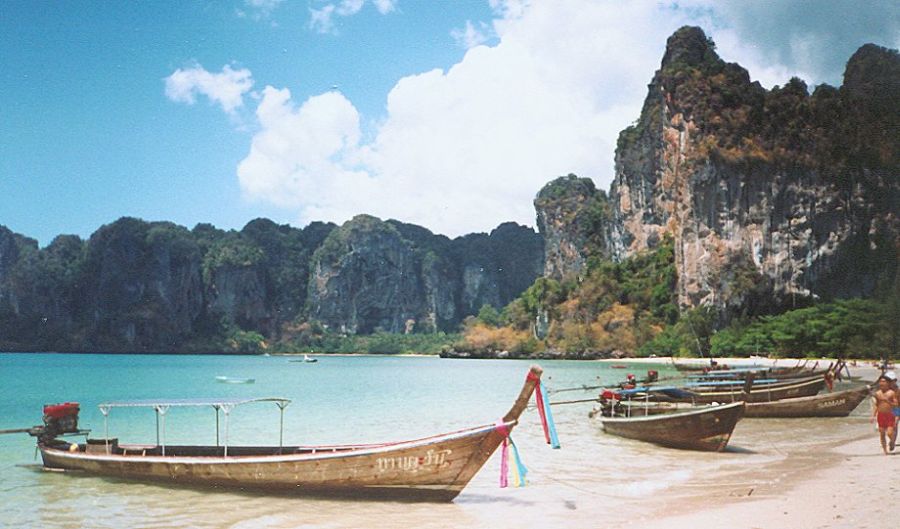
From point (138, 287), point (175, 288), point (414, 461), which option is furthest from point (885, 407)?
point (175, 288)

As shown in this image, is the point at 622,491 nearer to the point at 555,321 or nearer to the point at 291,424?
the point at 291,424

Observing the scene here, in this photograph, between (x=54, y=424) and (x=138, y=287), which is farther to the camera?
(x=138, y=287)

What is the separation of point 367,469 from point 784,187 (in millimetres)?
70191

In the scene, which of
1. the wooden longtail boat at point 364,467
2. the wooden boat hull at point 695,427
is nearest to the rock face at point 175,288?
the wooden longtail boat at point 364,467

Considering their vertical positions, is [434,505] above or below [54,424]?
below

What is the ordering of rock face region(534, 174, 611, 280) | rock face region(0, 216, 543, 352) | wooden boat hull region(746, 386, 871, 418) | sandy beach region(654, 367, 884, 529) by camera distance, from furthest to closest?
rock face region(0, 216, 543, 352), rock face region(534, 174, 611, 280), wooden boat hull region(746, 386, 871, 418), sandy beach region(654, 367, 884, 529)

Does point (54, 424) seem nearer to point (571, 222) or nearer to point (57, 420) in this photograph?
point (57, 420)

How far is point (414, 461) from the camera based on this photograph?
422 inches

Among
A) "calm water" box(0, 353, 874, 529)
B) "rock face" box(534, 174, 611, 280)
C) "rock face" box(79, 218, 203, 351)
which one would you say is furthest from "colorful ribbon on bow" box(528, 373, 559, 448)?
"rock face" box(79, 218, 203, 351)

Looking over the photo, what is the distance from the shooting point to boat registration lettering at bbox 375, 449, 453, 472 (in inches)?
419

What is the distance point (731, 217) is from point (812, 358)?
25.9 meters

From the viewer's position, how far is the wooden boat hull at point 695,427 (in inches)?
616

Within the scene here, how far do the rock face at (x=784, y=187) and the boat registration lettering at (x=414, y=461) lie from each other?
66.1 metres

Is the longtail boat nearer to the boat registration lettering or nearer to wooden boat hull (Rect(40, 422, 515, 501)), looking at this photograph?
wooden boat hull (Rect(40, 422, 515, 501))
